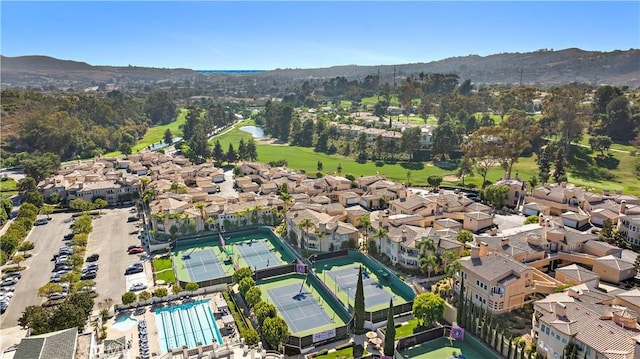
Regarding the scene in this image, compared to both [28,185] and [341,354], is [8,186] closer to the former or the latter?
[28,185]

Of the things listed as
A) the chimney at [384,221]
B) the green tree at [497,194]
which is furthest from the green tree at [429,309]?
the green tree at [497,194]

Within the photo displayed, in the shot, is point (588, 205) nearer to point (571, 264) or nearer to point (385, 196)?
point (571, 264)

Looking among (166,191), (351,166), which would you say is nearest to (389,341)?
(166,191)

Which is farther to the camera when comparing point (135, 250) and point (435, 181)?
point (435, 181)

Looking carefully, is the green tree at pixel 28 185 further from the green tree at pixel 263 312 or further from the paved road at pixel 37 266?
the green tree at pixel 263 312

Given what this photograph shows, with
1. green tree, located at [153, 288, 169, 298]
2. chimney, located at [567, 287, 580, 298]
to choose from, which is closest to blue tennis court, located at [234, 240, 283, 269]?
green tree, located at [153, 288, 169, 298]

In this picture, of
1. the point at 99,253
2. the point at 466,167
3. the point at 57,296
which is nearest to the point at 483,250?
→ the point at 466,167
